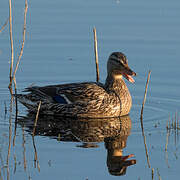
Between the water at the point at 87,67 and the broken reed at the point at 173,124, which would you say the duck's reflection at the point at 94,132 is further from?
the broken reed at the point at 173,124

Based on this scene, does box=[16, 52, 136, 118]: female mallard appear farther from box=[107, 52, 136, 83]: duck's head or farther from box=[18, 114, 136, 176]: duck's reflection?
box=[18, 114, 136, 176]: duck's reflection

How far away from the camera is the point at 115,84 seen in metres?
14.5

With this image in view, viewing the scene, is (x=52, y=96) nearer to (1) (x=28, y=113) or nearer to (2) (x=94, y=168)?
(1) (x=28, y=113)

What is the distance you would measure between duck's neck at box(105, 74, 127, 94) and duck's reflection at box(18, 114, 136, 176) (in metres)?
0.68

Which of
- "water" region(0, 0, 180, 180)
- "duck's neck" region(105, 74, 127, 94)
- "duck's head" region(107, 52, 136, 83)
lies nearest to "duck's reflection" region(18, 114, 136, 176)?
"water" region(0, 0, 180, 180)

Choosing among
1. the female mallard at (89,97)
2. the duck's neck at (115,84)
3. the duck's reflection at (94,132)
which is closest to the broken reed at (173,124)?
the duck's reflection at (94,132)

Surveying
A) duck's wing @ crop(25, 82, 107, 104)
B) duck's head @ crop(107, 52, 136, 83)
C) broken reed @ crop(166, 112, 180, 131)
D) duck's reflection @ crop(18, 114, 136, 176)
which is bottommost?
duck's reflection @ crop(18, 114, 136, 176)

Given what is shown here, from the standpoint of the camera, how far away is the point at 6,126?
42.5 ft

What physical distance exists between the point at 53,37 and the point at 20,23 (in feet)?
3.75

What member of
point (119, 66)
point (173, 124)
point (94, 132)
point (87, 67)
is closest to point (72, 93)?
point (119, 66)

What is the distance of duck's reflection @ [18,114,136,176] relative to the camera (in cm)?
1134

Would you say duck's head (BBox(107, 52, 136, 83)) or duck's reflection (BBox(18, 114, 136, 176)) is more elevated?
duck's head (BBox(107, 52, 136, 83))

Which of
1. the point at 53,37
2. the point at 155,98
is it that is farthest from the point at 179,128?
the point at 53,37

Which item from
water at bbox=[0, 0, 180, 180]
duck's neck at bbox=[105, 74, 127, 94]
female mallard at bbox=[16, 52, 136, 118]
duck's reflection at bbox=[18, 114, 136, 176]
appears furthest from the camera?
duck's neck at bbox=[105, 74, 127, 94]
